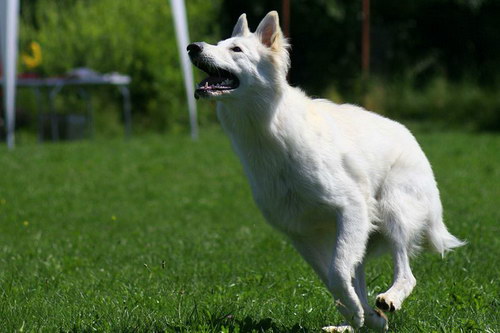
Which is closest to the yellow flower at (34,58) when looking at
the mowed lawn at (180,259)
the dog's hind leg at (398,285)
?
the mowed lawn at (180,259)

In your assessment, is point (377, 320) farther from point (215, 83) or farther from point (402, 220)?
point (215, 83)

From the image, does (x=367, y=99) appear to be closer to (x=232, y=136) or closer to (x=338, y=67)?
(x=338, y=67)

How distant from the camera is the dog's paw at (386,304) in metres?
4.55

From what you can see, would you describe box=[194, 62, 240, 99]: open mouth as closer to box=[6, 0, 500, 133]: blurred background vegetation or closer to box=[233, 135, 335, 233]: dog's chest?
box=[233, 135, 335, 233]: dog's chest

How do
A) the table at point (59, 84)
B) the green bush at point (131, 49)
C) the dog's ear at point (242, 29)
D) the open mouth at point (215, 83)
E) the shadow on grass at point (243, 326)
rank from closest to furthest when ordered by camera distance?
the shadow on grass at point (243, 326)
the open mouth at point (215, 83)
the dog's ear at point (242, 29)
the table at point (59, 84)
the green bush at point (131, 49)

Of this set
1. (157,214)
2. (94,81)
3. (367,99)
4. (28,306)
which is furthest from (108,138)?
(28,306)

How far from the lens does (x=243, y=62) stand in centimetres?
468

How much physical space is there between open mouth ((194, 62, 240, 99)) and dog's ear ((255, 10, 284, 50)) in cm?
36

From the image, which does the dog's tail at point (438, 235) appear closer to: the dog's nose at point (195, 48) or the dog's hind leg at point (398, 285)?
the dog's hind leg at point (398, 285)

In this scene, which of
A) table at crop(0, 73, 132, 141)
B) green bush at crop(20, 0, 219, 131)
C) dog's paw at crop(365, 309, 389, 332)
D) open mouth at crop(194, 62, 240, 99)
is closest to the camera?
open mouth at crop(194, 62, 240, 99)

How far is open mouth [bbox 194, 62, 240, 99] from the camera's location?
450cm

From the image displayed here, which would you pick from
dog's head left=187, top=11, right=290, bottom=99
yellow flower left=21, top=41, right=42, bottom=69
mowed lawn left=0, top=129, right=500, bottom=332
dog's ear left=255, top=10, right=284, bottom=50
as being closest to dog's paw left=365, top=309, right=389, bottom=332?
mowed lawn left=0, top=129, right=500, bottom=332

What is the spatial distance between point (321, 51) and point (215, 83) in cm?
2345

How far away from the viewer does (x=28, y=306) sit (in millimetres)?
5008
